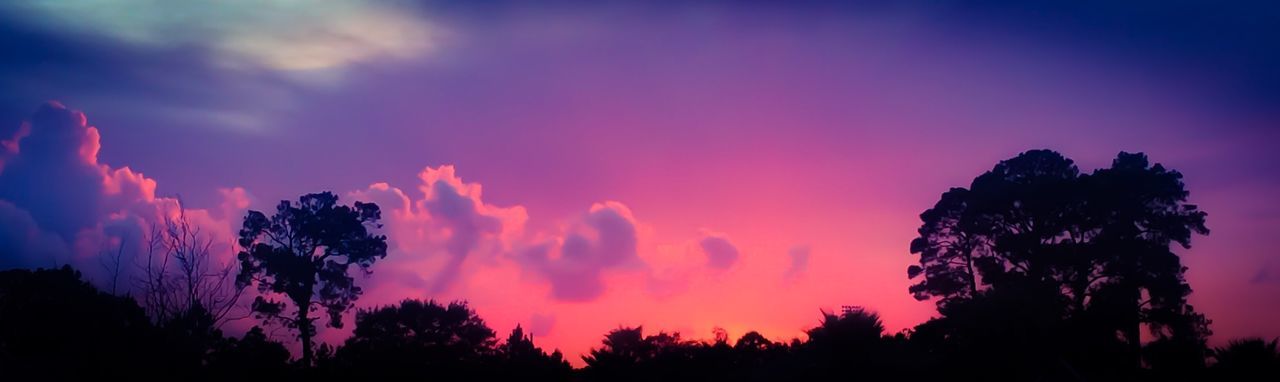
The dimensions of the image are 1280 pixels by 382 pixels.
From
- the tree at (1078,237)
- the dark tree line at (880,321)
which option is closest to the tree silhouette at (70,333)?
the dark tree line at (880,321)

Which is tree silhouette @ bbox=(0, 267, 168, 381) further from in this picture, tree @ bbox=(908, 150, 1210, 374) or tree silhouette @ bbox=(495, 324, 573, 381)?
tree @ bbox=(908, 150, 1210, 374)

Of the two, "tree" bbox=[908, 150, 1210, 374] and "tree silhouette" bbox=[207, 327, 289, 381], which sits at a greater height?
"tree" bbox=[908, 150, 1210, 374]

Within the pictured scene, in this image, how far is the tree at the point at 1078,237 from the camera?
1631 inches

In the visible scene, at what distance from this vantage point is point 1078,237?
4466 centimetres

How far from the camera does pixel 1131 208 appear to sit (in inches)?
1737

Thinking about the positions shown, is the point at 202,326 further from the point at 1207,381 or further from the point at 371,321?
the point at 1207,381

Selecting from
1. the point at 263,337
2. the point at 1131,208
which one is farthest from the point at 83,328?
the point at 1131,208

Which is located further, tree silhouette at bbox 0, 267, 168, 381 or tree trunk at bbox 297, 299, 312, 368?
tree trunk at bbox 297, 299, 312, 368

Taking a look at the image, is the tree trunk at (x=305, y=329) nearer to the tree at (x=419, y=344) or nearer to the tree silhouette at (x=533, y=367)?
the tree at (x=419, y=344)

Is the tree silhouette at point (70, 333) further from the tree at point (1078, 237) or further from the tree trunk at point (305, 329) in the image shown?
the tree at point (1078, 237)

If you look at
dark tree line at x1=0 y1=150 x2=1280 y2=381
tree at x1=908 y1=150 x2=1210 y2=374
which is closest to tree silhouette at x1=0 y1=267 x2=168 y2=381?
dark tree line at x1=0 y1=150 x2=1280 y2=381

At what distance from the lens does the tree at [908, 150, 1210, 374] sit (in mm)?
41438

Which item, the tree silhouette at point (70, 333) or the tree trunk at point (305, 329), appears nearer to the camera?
the tree silhouette at point (70, 333)

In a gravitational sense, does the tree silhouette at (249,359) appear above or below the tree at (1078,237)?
below
